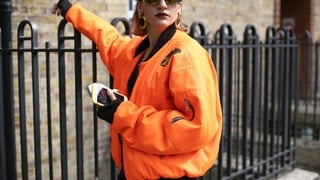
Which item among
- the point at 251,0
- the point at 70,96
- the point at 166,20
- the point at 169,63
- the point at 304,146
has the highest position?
the point at 251,0

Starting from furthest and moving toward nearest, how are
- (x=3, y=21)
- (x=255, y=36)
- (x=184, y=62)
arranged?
(x=255, y=36) < (x=3, y=21) < (x=184, y=62)

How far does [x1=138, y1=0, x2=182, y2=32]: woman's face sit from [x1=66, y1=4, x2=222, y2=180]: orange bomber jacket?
8 centimetres

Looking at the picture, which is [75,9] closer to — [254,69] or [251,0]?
[254,69]

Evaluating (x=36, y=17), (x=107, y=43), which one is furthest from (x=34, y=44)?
(x=36, y=17)

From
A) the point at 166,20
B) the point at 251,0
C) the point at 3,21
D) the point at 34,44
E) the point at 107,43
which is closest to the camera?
the point at 166,20

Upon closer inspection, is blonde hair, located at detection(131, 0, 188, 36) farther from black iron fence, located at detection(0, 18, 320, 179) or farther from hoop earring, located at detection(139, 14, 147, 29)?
black iron fence, located at detection(0, 18, 320, 179)

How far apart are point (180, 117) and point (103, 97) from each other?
374 millimetres

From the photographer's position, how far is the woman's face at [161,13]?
2211mm

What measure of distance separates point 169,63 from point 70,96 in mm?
3053

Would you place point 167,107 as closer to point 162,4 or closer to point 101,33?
point 162,4

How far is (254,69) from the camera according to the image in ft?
A: 15.2

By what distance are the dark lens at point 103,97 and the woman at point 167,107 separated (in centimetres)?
2

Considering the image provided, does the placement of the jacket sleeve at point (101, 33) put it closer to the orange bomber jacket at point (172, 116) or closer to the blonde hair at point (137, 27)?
the blonde hair at point (137, 27)

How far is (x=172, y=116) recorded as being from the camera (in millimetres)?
2072
